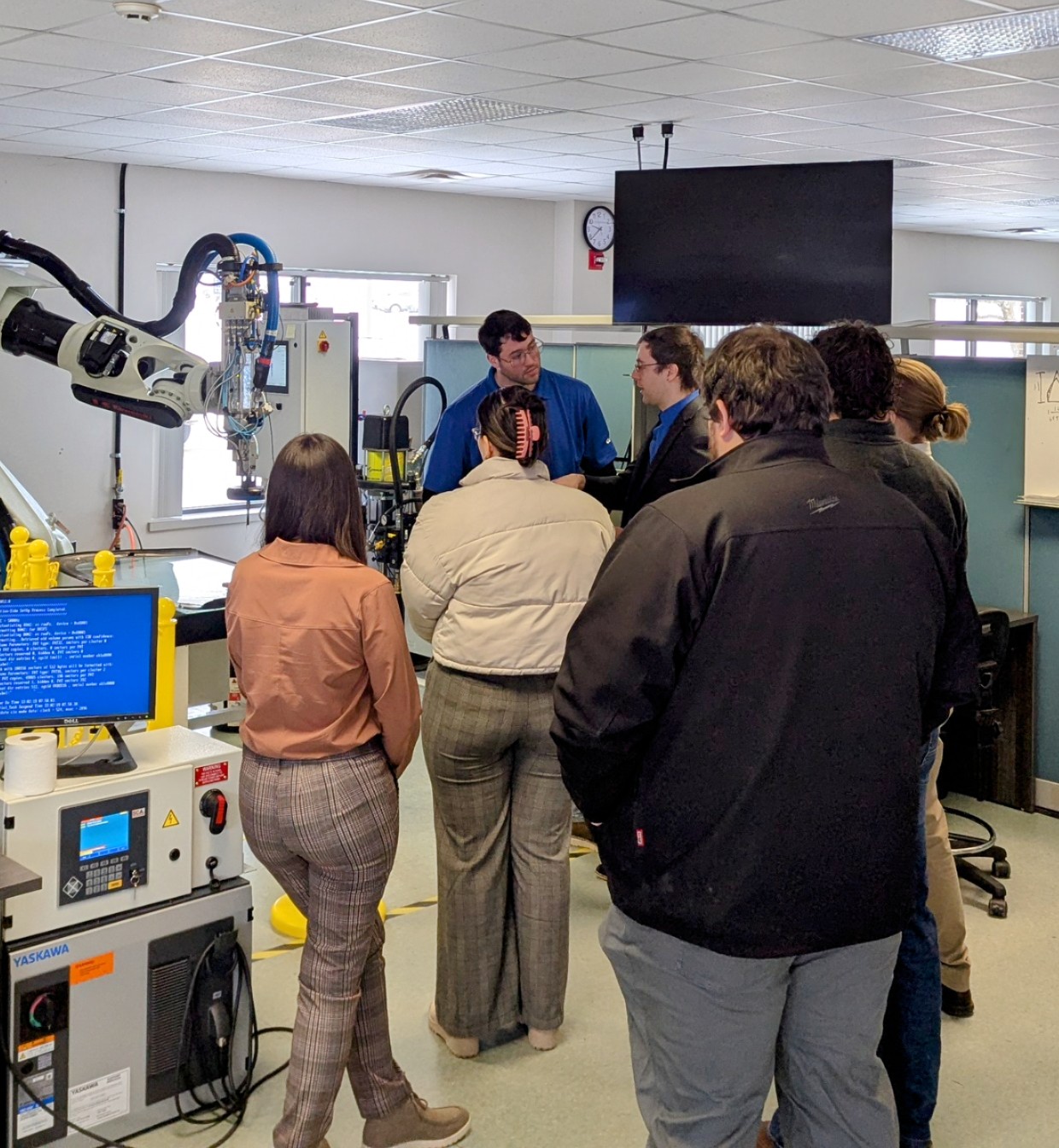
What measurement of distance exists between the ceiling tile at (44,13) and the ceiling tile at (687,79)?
1.91m

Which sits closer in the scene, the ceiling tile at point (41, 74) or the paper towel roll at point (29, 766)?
the paper towel roll at point (29, 766)

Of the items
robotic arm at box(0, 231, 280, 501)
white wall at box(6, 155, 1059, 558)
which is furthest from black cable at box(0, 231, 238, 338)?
white wall at box(6, 155, 1059, 558)

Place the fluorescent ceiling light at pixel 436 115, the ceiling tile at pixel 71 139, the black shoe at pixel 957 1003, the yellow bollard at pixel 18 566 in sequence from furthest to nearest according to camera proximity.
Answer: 1. the ceiling tile at pixel 71 139
2. the fluorescent ceiling light at pixel 436 115
3. the black shoe at pixel 957 1003
4. the yellow bollard at pixel 18 566

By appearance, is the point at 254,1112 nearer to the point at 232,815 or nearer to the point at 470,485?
the point at 232,815

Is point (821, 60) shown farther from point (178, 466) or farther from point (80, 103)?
point (178, 466)

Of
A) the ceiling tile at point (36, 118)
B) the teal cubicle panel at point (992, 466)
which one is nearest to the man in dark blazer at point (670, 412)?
the teal cubicle panel at point (992, 466)

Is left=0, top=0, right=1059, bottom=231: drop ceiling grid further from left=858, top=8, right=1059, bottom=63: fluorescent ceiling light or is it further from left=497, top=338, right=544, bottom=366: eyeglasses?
left=497, top=338, right=544, bottom=366: eyeglasses

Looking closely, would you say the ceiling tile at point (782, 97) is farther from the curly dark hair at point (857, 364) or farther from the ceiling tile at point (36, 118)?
the curly dark hair at point (857, 364)

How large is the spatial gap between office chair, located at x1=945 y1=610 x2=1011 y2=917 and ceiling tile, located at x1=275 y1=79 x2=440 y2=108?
298cm

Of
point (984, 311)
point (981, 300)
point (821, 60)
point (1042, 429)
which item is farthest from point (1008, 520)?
point (984, 311)

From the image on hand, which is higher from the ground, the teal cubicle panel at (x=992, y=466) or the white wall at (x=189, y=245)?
the white wall at (x=189, y=245)

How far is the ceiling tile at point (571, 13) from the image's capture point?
149 inches

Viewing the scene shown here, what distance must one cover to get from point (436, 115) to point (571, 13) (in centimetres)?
201

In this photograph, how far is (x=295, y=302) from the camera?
8398 mm
